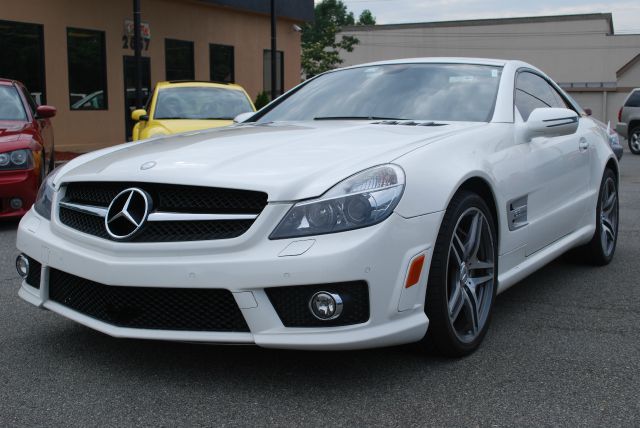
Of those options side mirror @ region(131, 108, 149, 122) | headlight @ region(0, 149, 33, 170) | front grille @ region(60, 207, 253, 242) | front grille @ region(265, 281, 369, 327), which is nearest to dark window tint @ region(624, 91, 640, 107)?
side mirror @ region(131, 108, 149, 122)

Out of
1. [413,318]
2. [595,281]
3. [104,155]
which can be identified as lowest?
[595,281]

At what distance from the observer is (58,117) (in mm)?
17422

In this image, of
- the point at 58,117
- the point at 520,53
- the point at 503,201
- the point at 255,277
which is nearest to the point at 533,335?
the point at 503,201

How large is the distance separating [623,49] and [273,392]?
6448cm

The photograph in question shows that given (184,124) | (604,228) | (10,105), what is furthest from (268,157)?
(184,124)

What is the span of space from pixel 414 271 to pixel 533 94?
2.30 m

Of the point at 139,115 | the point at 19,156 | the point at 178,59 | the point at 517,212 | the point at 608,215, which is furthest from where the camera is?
the point at 178,59

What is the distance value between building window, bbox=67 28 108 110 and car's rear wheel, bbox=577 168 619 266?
14.2 meters

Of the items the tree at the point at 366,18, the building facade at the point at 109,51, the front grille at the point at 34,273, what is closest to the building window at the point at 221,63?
the building facade at the point at 109,51

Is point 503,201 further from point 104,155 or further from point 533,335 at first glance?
point 104,155

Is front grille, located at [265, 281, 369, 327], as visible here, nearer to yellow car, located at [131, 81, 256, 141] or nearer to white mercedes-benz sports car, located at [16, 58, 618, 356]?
white mercedes-benz sports car, located at [16, 58, 618, 356]

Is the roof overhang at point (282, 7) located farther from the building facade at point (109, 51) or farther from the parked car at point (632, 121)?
the parked car at point (632, 121)

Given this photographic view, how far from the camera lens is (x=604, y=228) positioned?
5781mm

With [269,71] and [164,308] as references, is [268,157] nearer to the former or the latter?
[164,308]
